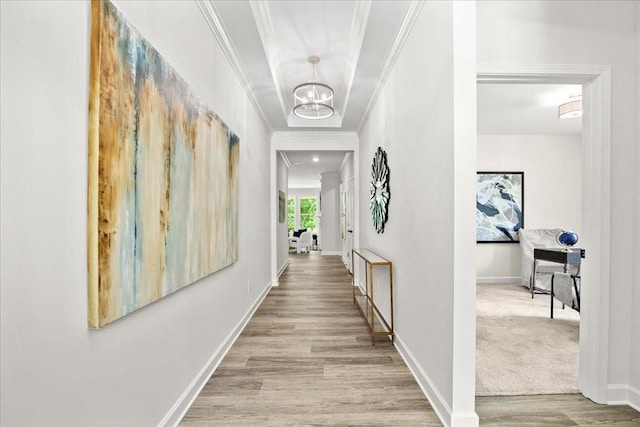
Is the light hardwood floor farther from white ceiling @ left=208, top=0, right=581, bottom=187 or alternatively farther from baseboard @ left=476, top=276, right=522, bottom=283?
baseboard @ left=476, top=276, right=522, bottom=283

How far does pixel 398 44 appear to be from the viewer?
97.9 inches

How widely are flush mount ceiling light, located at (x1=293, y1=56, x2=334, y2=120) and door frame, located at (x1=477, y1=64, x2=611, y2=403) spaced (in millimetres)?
1767

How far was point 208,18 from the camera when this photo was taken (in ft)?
6.96

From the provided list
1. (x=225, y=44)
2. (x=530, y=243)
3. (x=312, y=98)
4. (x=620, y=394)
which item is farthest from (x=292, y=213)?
(x=620, y=394)

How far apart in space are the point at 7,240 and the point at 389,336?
2.77m

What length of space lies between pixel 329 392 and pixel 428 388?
24.9 inches

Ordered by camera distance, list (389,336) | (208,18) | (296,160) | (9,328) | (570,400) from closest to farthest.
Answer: (9,328), (570,400), (208,18), (389,336), (296,160)

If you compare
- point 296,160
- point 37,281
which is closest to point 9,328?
point 37,281

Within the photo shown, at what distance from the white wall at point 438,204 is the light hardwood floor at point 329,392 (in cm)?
21

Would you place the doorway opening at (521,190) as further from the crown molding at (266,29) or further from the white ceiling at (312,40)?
the crown molding at (266,29)

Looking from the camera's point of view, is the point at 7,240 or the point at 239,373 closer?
the point at 7,240

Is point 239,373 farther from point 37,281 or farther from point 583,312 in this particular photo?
point 583,312

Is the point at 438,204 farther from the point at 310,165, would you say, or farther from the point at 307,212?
the point at 307,212

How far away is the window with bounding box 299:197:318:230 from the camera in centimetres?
1303
